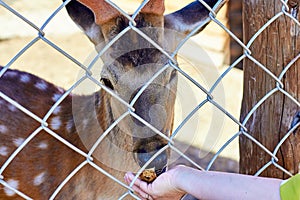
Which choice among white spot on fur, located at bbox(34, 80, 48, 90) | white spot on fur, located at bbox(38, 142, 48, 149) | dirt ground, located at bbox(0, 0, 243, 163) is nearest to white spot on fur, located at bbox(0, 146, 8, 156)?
white spot on fur, located at bbox(38, 142, 48, 149)

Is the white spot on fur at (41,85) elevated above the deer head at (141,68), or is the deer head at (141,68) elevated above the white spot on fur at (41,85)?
the white spot on fur at (41,85)

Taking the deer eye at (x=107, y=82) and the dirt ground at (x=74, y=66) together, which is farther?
the dirt ground at (x=74, y=66)

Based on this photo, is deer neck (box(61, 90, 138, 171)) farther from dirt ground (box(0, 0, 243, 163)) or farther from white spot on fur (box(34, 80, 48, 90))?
dirt ground (box(0, 0, 243, 163))

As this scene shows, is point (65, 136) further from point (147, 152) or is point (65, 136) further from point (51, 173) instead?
point (147, 152)

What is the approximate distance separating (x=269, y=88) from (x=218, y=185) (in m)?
0.59

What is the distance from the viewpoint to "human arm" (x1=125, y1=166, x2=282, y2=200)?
159 cm

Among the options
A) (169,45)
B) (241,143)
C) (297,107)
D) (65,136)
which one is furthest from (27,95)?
(297,107)

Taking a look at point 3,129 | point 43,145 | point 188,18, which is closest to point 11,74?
point 3,129

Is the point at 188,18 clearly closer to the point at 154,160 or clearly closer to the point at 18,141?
the point at 154,160

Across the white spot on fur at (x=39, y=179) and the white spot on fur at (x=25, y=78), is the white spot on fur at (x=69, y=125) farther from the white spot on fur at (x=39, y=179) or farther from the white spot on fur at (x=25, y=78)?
the white spot on fur at (x=25, y=78)

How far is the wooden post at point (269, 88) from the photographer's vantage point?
6.62ft

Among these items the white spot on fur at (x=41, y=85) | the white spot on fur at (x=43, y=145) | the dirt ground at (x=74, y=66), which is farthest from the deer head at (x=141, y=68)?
the dirt ground at (x=74, y=66)

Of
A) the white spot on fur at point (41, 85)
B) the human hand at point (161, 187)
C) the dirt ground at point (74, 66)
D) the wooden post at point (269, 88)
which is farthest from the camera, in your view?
the dirt ground at point (74, 66)

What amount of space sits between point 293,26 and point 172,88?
538 millimetres
